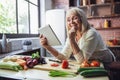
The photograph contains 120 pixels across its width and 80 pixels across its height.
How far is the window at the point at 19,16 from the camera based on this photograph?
10.7 feet

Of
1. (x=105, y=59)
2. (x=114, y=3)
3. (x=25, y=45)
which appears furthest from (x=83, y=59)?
(x=114, y=3)

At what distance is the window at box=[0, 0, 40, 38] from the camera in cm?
325

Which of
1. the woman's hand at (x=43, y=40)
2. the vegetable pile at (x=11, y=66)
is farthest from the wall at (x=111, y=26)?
the vegetable pile at (x=11, y=66)

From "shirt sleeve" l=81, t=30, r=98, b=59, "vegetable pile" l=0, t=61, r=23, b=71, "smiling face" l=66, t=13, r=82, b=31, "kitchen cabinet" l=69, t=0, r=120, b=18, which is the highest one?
"kitchen cabinet" l=69, t=0, r=120, b=18

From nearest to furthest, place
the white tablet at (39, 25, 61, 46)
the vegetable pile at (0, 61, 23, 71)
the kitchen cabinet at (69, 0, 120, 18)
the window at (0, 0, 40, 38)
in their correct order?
the vegetable pile at (0, 61, 23, 71) → the white tablet at (39, 25, 61, 46) → the window at (0, 0, 40, 38) → the kitchen cabinet at (69, 0, 120, 18)

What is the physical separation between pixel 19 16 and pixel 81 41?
2.28 m

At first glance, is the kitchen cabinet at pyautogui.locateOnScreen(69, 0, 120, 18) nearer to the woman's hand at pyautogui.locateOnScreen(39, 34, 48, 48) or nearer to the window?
the window

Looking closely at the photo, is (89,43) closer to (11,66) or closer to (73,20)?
(73,20)

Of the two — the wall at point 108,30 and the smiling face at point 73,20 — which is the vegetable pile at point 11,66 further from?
the wall at point 108,30

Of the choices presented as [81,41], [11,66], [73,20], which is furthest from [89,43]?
[11,66]

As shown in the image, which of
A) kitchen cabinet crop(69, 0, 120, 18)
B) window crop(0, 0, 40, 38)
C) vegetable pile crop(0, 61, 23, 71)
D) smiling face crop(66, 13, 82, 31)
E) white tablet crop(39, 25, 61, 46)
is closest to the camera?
vegetable pile crop(0, 61, 23, 71)

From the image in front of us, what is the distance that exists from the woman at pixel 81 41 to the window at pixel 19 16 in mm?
1568

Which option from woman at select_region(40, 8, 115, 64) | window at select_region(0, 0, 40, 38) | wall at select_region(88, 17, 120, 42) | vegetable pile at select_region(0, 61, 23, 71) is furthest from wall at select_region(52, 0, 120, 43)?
vegetable pile at select_region(0, 61, 23, 71)

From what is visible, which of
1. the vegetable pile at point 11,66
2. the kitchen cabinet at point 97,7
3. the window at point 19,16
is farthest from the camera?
the kitchen cabinet at point 97,7
